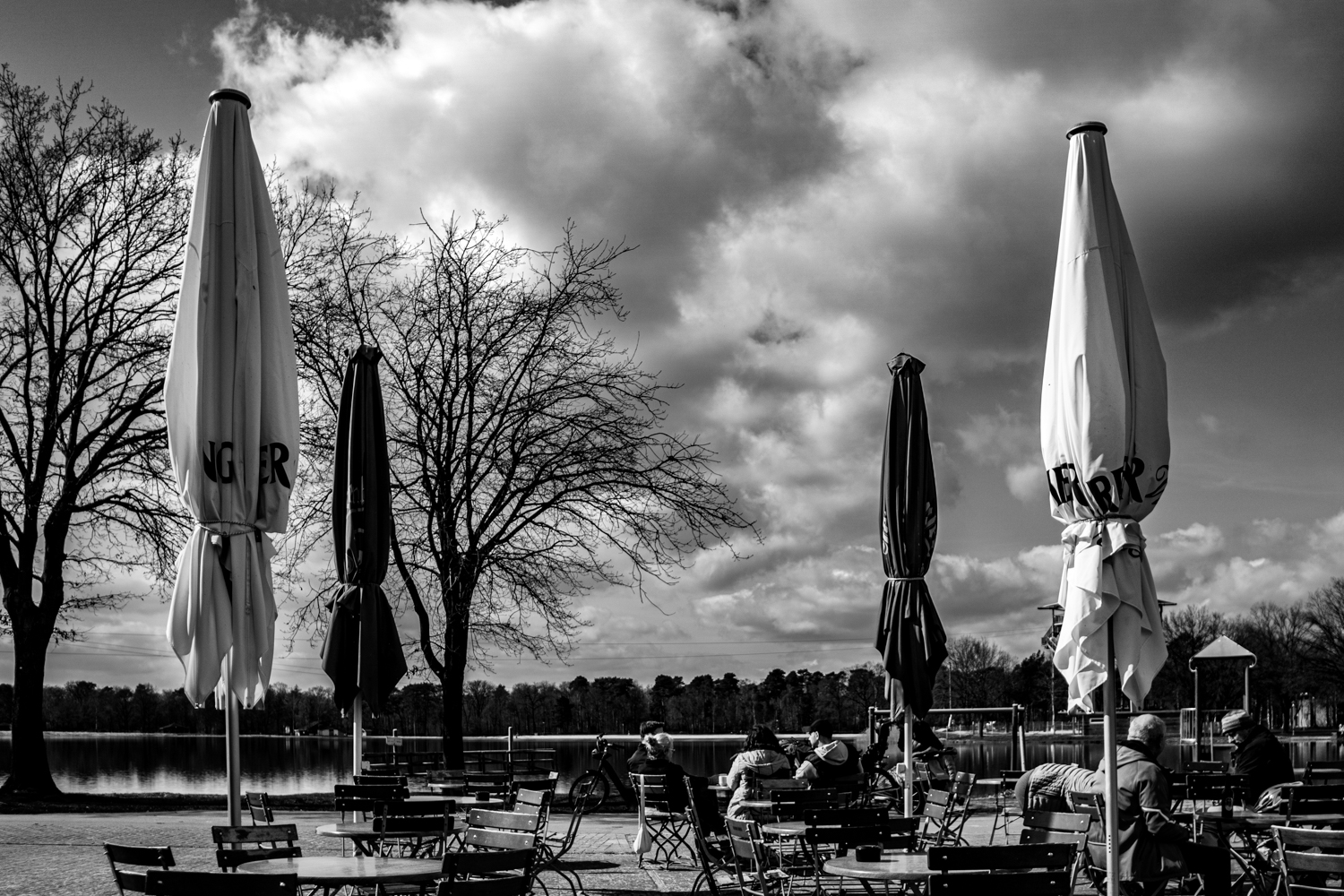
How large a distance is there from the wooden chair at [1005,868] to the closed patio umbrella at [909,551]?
129 inches

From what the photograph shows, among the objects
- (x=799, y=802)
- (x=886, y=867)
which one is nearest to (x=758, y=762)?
(x=799, y=802)

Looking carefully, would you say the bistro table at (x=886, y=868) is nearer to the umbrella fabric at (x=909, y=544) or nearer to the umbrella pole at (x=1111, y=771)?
the umbrella pole at (x=1111, y=771)

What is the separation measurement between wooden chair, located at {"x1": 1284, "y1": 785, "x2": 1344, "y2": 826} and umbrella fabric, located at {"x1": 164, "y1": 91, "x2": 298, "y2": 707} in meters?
6.96

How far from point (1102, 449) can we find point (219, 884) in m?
4.44

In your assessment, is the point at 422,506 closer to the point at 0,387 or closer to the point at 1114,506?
the point at 0,387

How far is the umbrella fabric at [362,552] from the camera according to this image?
31.9 feet

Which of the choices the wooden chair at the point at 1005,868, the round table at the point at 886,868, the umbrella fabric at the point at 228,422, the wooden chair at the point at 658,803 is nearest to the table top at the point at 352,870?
the umbrella fabric at the point at 228,422

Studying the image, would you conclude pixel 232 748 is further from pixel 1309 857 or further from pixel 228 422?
pixel 1309 857

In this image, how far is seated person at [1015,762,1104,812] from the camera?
8922 mm

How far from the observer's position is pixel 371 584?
10.1 m

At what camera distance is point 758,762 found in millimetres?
10898

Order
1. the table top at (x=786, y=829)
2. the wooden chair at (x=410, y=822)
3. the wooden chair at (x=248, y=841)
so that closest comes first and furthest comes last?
the wooden chair at (x=248, y=841) → the wooden chair at (x=410, y=822) → the table top at (x=786, y=829)

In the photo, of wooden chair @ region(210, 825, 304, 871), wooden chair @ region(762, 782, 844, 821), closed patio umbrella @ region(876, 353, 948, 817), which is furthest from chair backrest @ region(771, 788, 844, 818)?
wooden chair @ region(210, 825, 304, 871)

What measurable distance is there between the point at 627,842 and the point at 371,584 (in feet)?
15.2
